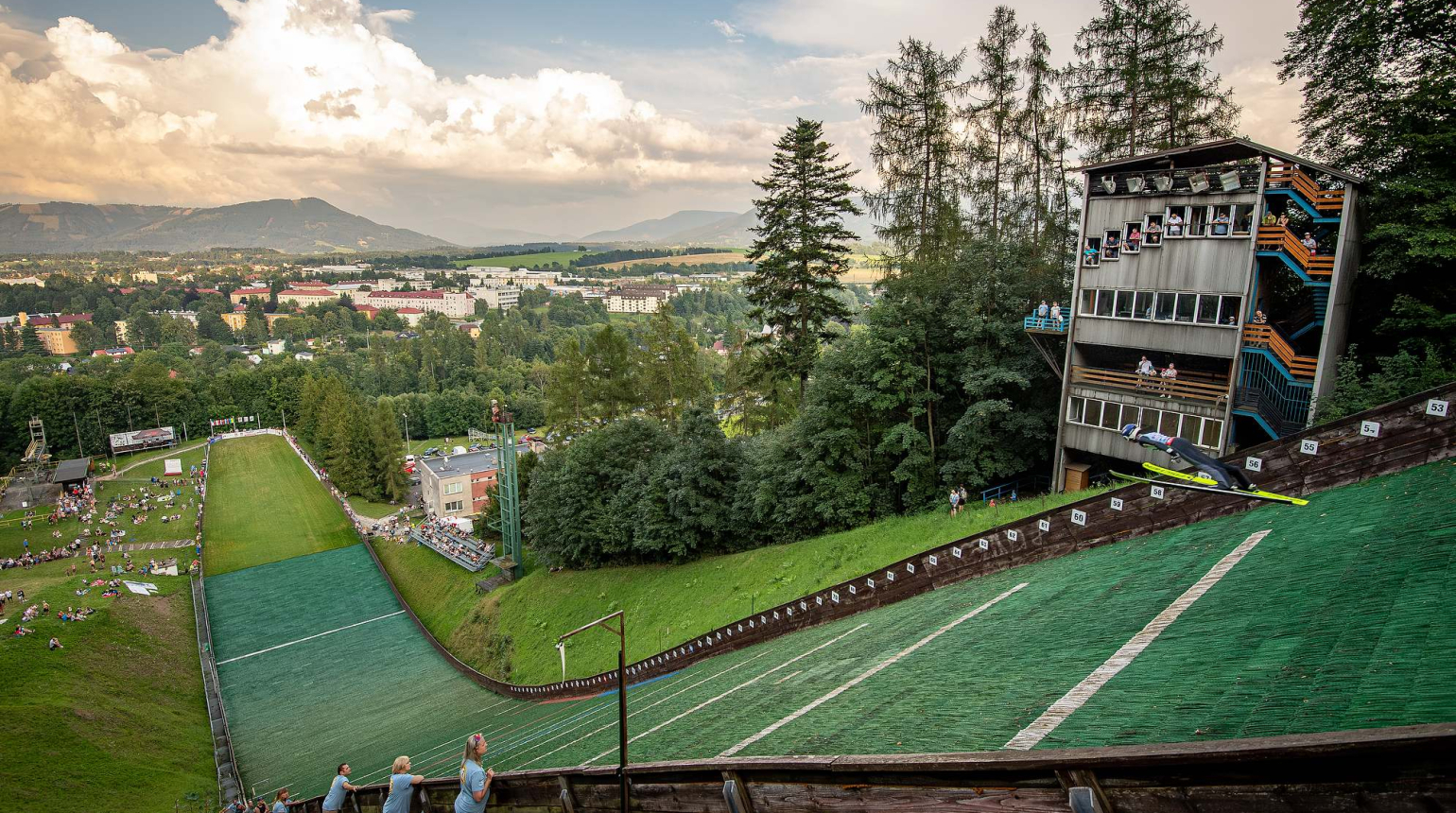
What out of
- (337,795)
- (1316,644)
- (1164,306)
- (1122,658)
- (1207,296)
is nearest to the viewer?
(1316,644)

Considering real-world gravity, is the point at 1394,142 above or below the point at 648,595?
above

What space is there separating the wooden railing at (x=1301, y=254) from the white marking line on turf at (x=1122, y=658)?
40.9ft

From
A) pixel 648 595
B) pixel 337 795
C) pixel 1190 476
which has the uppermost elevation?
pixel 1190 476

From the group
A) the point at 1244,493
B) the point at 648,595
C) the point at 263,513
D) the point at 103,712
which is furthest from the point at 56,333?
the point at 1244,493

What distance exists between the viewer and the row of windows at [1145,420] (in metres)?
19.8

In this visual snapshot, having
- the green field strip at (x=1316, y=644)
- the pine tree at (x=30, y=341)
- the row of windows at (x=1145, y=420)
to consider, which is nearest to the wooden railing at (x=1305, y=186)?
the row of windows at (x=1145, y=420)

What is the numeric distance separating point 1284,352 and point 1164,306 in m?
3.22

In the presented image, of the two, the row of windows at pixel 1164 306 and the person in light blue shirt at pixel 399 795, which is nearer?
the person in light blue shirt at pixel 399 795

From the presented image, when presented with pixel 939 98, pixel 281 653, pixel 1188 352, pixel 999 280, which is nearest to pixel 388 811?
pixel 1188 352

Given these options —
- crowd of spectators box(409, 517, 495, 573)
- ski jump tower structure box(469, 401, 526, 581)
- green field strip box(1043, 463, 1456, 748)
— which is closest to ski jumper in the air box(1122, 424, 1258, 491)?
green field strip box(1043, 463, 1456, 748)

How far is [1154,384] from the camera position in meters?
20.9

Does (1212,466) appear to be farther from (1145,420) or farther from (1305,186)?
(1305,186)

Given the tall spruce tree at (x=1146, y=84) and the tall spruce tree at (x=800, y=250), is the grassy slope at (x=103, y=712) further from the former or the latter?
the tall spruce tree at (x=1146, y=84)

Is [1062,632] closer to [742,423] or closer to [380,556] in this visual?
[742,423]
